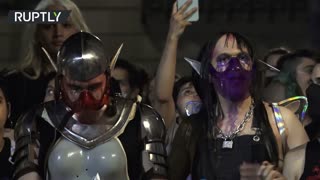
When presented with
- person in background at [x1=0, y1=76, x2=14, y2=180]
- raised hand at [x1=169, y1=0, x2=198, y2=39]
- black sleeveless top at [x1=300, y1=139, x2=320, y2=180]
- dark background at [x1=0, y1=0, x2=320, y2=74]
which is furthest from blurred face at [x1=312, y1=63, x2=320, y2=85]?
dark background at [x1=0, y1=0, x2=320, y2=74]

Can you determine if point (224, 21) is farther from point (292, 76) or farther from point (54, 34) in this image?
point (54, 34)

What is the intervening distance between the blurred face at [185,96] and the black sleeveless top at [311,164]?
1141mm

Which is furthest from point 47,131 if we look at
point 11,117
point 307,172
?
point 307,172

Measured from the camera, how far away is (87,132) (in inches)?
136

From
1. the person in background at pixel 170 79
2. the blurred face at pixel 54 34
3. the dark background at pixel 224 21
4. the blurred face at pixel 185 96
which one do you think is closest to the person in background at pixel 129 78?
the blurred face at pixel 185 96

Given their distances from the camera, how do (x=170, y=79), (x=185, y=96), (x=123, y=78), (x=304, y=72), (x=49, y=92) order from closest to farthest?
(x=170, y=79)
(x=49, y=92)
(x=185, y=96)
(x=304, y=72)
(x=123, y=78)

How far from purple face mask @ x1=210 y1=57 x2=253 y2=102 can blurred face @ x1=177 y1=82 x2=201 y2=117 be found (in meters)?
1.09

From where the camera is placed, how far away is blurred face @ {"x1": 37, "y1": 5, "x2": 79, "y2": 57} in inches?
172

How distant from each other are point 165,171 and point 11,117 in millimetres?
1145

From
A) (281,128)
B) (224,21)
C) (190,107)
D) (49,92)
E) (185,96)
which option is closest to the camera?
(281,128)

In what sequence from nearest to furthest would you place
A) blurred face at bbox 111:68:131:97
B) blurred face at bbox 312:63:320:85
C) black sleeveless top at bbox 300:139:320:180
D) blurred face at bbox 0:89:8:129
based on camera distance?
1. black sleeveless top at bbox 300:139:320:180
2. blurred face at bbox 0:89:8:129
3. blurred face at bbox 312:63:320:85
4. blurred face at bbox 111:68:131:97

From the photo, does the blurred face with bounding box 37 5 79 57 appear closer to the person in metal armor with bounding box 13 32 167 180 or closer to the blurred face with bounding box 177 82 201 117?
the blurred face with bounding box 177 82 201 117

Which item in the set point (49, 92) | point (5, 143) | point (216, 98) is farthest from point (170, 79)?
point (5, 143)

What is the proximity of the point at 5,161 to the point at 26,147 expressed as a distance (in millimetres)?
509
